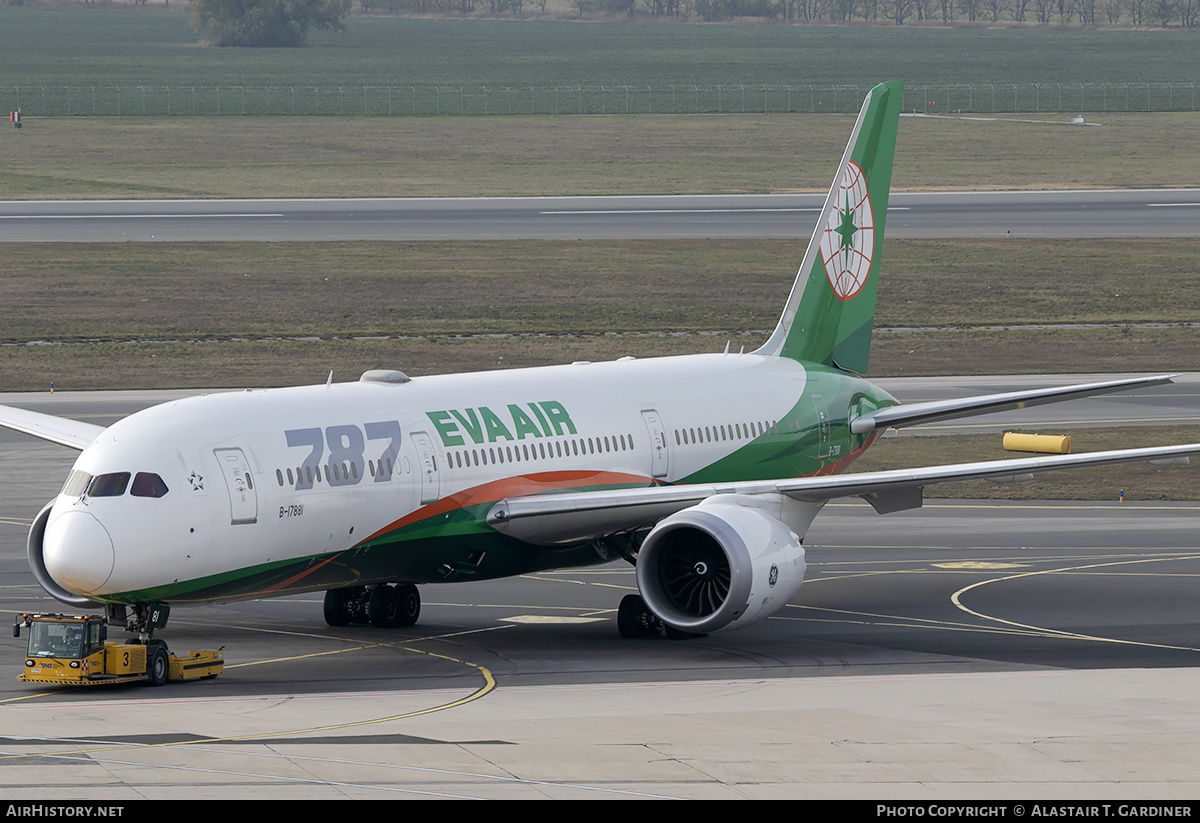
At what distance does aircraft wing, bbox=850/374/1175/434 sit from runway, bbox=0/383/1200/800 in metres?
3.21

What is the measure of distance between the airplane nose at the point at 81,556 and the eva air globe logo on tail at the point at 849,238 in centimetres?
1924

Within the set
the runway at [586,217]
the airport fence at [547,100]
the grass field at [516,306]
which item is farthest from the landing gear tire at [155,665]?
the airport fence at [547,100]

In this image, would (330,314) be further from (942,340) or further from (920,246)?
(920,246)

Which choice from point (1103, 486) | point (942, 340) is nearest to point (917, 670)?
point (1103, 486)

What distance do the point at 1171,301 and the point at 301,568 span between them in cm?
5928

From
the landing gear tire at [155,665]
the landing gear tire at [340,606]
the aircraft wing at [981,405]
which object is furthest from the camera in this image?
the aircraft wing at [981,405]

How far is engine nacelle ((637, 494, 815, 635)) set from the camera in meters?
30.7

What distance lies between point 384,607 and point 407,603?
0.49 metres

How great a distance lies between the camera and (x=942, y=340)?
7312cm

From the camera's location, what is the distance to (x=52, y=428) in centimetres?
3725

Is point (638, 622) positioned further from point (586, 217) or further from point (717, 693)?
point (586, 217)

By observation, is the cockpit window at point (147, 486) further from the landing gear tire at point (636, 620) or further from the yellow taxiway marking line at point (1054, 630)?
the yellow taxiway marking line at point (1054, 630)

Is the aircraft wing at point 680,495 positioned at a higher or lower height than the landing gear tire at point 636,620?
higher

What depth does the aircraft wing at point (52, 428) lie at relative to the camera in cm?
3634
